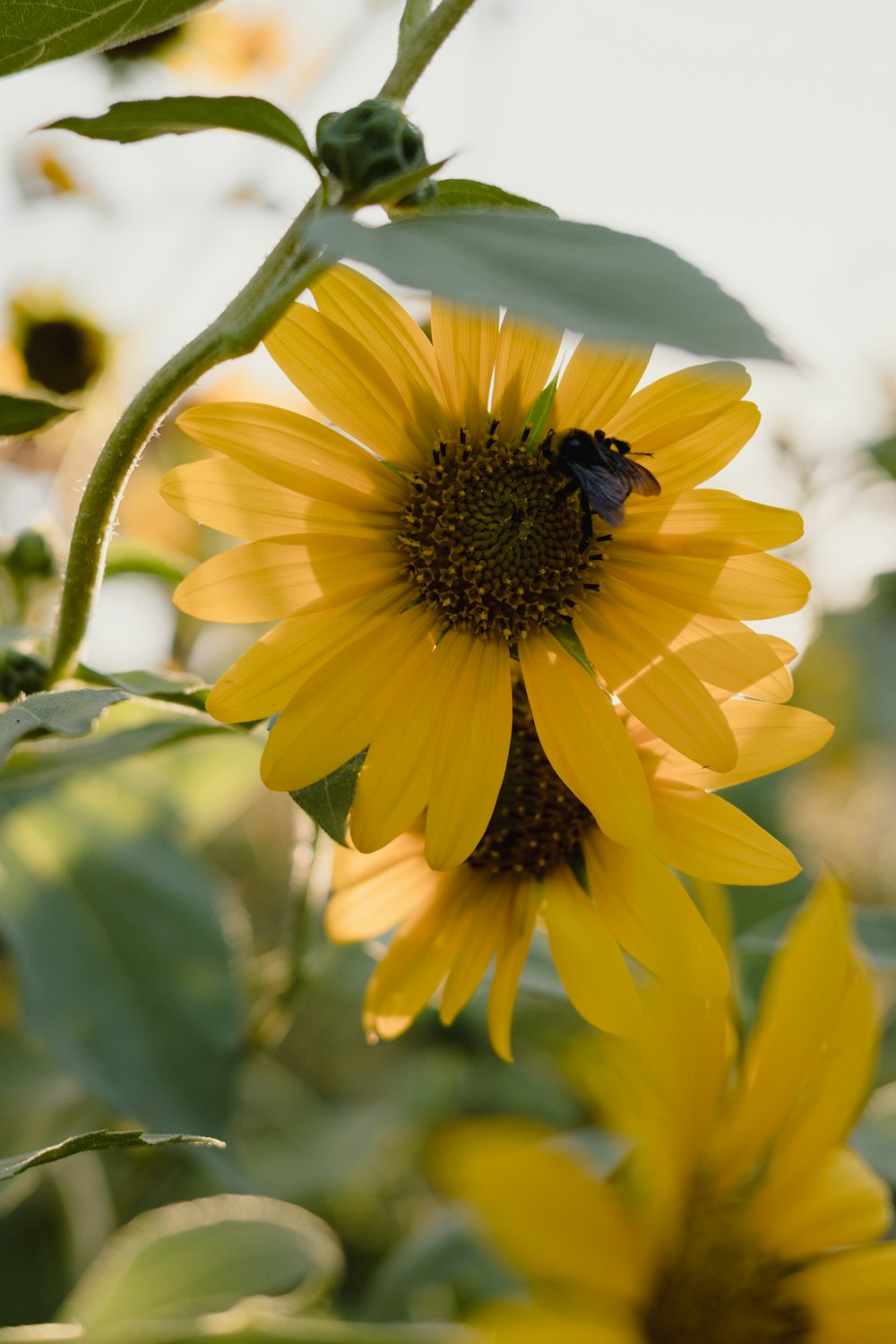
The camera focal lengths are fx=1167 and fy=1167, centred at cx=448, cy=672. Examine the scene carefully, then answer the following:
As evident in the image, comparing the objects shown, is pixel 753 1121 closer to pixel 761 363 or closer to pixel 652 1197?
pixel 652 1197

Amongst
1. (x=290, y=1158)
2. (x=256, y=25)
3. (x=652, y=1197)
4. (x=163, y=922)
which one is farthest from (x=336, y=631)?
(x=256, y=25)

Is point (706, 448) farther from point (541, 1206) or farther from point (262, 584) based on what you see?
point (541, 1206)

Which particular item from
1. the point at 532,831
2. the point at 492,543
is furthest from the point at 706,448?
the point at 532,831

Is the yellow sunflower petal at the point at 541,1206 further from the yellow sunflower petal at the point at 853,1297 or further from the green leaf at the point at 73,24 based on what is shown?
the green leaf at the point at 73,24

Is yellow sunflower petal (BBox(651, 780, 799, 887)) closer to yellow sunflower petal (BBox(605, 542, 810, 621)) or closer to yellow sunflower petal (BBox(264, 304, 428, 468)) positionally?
yellow sunflower petal (BBox(605, 542, 810, 621))

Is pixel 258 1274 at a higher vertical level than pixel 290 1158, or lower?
higher
